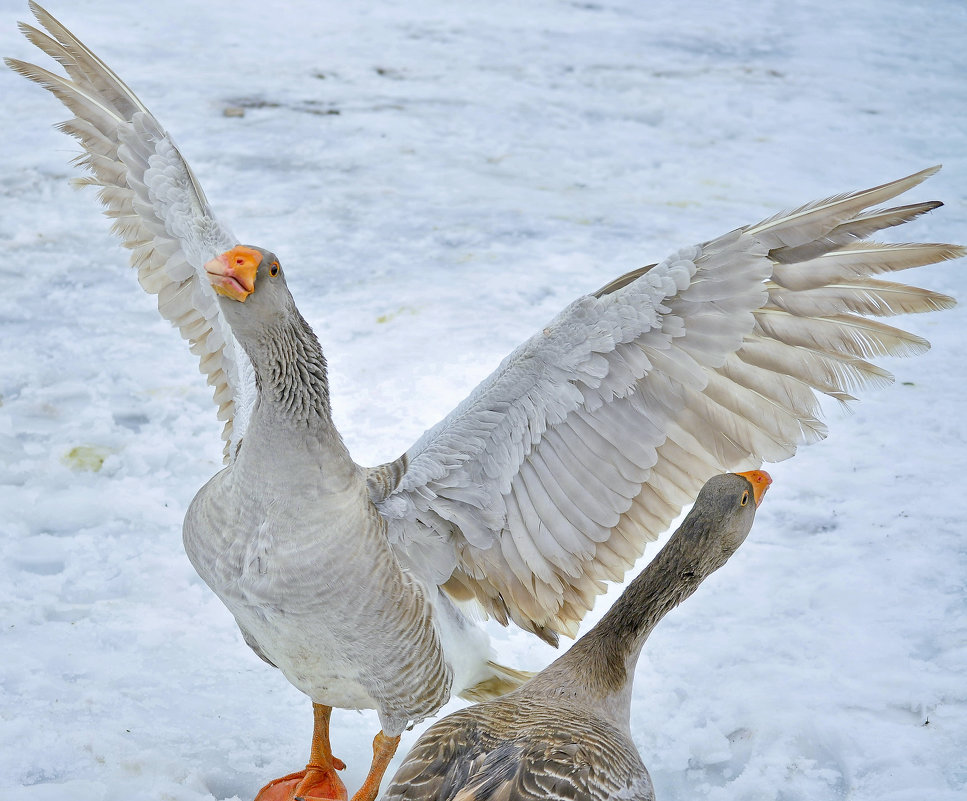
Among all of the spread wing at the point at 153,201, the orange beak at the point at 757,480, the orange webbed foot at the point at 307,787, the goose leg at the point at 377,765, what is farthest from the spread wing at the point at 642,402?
the spread wing at the point at 153,201

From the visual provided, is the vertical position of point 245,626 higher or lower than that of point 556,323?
lower

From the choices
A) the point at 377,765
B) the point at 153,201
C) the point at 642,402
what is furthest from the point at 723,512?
the point at 153,201

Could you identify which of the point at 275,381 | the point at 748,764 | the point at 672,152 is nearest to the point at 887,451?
the point at 748,764

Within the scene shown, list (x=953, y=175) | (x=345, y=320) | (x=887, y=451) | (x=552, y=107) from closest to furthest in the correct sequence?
(x=887, y=451), (x=345, y=320), (x=953, y=175), (x=552, y=107)

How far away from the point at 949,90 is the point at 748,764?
24.4 feet

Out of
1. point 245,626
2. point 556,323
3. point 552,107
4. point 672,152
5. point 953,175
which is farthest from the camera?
point 552,107

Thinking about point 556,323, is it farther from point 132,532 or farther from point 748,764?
point 132,532

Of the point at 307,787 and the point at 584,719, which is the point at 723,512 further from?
the point at 307,787

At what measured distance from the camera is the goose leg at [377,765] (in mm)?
3180

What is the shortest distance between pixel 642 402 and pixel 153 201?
1.86 metres

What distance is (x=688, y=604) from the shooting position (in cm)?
397

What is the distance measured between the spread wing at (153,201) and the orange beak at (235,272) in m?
0.75

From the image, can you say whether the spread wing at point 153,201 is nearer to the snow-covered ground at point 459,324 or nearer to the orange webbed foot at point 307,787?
the snow-covered ground at point 459,324

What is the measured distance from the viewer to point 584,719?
2814 millimetres
